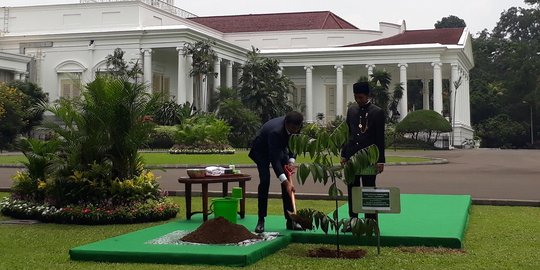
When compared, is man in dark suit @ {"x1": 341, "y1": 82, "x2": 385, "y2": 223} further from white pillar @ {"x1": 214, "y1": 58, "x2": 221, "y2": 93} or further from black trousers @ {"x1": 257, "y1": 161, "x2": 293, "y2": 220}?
white pillar @ {"x1": 214, "y1": 58, "x2": 221, "y2": 93}

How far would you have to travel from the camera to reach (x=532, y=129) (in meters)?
68.6

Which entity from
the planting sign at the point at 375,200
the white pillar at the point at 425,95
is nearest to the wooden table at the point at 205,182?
the planting sign at the point at 375,200

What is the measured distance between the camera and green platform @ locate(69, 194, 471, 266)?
6.09 meters

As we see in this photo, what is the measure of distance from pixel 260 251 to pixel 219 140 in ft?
89.4

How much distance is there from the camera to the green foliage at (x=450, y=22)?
103 meters

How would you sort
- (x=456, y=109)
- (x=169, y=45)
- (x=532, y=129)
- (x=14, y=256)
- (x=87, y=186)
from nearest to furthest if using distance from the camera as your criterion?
(x=14, y=256) → (x=87, y=186) → (x=169, y=45) → (x=456, y=109) → (x=532, y=129)

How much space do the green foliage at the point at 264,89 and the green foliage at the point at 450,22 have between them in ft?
200

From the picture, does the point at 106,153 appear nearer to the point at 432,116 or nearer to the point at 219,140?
the point at 219,140

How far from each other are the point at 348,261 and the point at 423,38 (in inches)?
2115

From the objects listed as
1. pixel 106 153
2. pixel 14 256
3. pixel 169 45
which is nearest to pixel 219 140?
pixel 169 45

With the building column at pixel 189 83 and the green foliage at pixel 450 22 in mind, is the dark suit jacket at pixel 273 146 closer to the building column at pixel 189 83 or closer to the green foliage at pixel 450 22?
the building column at pixel 189 83

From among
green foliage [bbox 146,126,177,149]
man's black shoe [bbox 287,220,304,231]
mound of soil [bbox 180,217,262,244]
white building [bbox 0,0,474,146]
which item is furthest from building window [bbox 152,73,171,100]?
mound of soil [bbox 180,217,262,244]

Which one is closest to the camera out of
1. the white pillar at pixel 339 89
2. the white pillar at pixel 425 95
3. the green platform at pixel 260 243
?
the green platform at pixel 260 243

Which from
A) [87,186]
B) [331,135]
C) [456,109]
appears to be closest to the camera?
[331,135]
